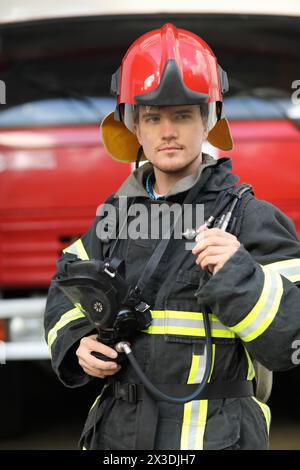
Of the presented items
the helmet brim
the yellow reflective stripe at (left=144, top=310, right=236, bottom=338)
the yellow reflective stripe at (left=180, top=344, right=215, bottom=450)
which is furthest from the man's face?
the yellow reflective stripe at (left=180, top=344, right=215, bottom=450)

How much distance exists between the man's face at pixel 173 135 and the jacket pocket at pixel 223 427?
0.57m

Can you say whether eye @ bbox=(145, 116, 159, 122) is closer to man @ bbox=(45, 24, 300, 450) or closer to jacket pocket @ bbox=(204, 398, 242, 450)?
man @ bbox=(45, 24, 300, 450)

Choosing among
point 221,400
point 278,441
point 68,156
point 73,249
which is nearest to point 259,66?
point 68,156

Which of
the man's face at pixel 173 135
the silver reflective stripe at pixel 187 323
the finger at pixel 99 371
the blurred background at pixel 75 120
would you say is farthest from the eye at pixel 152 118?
the blurred background at pixel 75 120

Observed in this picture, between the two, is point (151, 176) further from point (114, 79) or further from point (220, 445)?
point (220, 445)

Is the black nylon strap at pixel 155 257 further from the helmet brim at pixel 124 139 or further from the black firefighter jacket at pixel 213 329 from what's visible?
the helmet brim at pixel 124 139

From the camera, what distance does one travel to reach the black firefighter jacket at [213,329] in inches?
72.6

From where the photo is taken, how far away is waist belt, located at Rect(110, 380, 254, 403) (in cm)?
197

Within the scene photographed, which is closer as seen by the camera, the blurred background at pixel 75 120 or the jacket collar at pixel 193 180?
the jacket collar at pixel 193 180

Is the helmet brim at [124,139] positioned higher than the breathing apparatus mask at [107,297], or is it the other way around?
the helmet brim at [124,139]

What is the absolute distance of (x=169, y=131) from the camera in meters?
2.04

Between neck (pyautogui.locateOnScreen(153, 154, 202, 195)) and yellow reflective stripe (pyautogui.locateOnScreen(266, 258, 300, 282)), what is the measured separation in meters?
0.35

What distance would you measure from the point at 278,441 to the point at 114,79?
2.43 m

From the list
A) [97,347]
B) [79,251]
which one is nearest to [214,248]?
[97,347]
